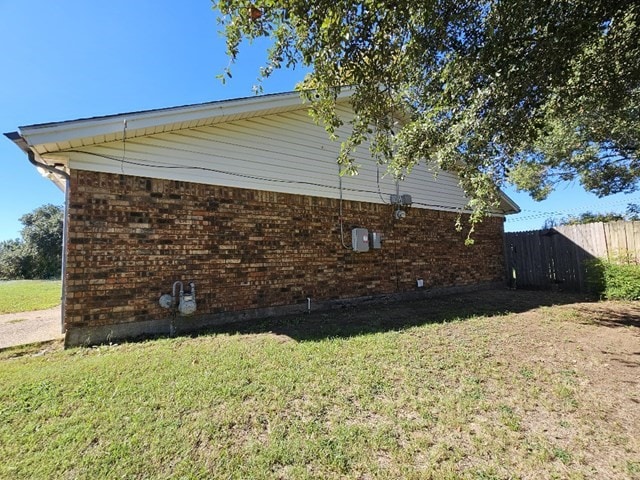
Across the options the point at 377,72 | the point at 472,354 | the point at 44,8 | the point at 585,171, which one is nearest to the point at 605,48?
the point at 377,72

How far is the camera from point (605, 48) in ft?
14.5

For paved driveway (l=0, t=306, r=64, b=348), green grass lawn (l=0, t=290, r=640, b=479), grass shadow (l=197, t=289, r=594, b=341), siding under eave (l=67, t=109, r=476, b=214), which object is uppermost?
siding under eave (l=67, t=109, r=476, b=214)

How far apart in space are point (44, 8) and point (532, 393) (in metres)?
7.98

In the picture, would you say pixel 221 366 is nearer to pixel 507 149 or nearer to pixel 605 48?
pixel 507 149

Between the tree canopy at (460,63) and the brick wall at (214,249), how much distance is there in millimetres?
2315

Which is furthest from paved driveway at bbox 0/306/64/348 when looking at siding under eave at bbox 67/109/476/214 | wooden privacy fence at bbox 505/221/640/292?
wooden privacy fence at bbox 505/221/640/292

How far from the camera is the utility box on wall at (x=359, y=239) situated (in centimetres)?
755

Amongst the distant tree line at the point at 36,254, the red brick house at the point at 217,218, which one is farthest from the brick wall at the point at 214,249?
the distant tree line at the point at 36,254

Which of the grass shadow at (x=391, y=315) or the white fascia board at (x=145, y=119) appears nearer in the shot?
the white fascia board at (x=145, y=119)

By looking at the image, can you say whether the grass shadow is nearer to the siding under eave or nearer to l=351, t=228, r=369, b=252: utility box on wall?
l=351, t=228, r=369, b=252: utility box on wall

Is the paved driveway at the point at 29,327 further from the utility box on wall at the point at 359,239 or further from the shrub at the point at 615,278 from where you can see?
the shrub at the point at 615,278

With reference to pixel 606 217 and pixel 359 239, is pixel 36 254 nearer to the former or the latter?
pixel 359 239

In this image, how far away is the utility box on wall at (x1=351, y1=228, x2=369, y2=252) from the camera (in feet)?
24.8

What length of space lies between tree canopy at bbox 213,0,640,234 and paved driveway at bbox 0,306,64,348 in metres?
5.07
